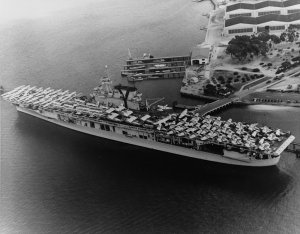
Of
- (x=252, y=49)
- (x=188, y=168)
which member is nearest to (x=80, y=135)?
(x=188, y=168)

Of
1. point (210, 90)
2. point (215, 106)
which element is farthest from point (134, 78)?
point (215, 106)

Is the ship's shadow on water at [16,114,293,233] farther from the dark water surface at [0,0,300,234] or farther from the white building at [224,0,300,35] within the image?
the white building at [224,0,300,35]

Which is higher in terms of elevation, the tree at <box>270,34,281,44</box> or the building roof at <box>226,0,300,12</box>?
the building roof at <box>226,0,300,12</box>

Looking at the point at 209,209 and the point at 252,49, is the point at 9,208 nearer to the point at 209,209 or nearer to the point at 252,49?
the point at 209,209

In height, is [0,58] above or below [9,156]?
above

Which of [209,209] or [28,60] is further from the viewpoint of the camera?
[28,60]

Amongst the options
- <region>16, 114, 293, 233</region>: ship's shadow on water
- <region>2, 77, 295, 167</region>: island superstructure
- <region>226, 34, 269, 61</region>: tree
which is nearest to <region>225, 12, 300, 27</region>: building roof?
<region>226, 34, 269, 61</region>: tree
